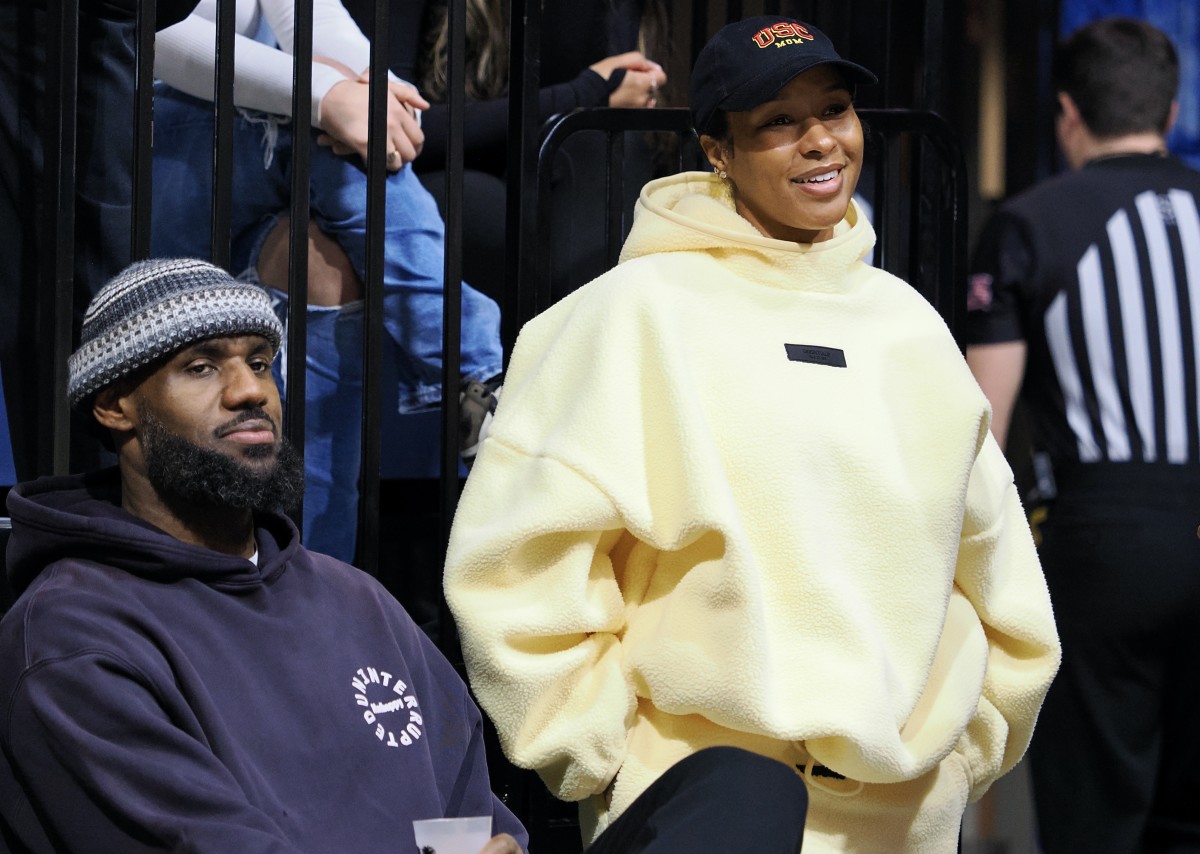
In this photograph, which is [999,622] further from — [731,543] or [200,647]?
[200,647]

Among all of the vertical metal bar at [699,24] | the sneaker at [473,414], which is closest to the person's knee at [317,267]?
the sneaker at [473,414]

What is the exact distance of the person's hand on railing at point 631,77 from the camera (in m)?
4.02

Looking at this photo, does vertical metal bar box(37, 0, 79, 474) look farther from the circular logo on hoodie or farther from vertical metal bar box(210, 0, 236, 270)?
the circular logo on hoodie

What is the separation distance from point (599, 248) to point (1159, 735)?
5.42 ft

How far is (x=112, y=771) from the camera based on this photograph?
2.28 m

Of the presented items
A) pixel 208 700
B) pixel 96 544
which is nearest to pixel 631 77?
pixel 96 544

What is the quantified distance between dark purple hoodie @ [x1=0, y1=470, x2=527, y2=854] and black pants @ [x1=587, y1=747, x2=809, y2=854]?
15.0 inches

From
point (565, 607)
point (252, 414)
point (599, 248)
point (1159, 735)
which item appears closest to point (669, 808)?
point (565, 607)

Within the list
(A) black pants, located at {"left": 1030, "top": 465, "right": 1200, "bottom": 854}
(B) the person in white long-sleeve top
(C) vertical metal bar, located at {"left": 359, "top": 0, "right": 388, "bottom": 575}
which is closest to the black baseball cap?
(C) vertical metal bar, located at {"left": 359, "top": 0, "right": 388, "bottom": 575}

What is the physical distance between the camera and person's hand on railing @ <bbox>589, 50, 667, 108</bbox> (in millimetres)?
4016

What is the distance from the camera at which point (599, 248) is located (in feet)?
12.7

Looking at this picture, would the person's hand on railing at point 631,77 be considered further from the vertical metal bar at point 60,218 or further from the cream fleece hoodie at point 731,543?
the vertical metal bar at point 60,218

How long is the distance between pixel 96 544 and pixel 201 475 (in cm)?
21

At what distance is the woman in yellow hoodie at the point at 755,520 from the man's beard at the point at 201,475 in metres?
0.31
